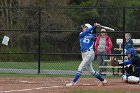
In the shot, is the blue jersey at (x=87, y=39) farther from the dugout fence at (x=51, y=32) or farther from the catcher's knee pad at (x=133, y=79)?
the dugout fence at (x=51, y=32)

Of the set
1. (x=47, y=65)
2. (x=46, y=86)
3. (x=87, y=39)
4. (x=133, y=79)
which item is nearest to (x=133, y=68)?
(x=133, y=79)

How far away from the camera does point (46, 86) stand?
16.1 meters

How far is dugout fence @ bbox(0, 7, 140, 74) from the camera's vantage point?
21719 mm

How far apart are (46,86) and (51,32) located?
7.44 meters

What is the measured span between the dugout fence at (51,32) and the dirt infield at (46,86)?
9.92 feet

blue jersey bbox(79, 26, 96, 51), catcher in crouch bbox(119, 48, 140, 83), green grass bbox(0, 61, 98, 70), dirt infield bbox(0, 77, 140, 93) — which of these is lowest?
green grass bbox(0, 61, 98, 70)

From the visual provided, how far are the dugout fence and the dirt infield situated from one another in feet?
9.92

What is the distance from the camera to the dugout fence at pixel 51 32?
71.3 ft

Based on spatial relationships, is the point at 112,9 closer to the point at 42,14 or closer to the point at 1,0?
the point at 42,14

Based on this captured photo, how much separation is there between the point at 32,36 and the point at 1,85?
25.4 feet

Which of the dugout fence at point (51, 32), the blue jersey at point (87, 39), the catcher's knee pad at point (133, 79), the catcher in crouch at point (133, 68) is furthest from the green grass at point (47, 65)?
the blue jersey at point (87, 39)

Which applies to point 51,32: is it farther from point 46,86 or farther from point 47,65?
point 46,86

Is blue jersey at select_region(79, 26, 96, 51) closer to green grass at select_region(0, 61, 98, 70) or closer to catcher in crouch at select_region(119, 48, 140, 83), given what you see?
catcher in crouch at select_region(119, 48, 140, 83)

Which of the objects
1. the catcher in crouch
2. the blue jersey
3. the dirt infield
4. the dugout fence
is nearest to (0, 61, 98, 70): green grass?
the dugout fence
